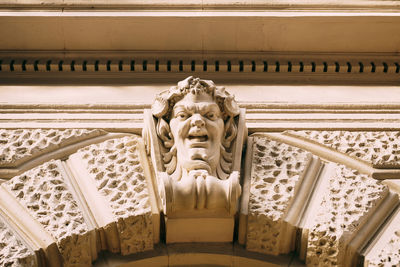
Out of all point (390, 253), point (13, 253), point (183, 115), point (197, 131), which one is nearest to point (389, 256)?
point (390, 253)

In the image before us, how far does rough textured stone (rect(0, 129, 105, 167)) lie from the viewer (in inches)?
168

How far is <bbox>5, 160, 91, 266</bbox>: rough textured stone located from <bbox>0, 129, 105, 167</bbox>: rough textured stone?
171 mm

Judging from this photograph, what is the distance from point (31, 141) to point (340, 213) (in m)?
1.93

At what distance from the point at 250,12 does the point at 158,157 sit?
160 cm

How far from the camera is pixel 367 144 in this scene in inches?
176

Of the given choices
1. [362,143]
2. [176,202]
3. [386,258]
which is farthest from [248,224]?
[362,143]

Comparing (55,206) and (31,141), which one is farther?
(31,141)

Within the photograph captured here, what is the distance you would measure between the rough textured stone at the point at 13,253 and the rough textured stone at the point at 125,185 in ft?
1.66

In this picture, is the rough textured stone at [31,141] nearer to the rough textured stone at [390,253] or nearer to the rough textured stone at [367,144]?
the rough textured stone at [367,144]

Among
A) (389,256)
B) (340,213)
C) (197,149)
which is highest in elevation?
(197,149)

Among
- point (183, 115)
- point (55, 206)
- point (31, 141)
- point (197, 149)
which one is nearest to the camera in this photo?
point (55, 206)

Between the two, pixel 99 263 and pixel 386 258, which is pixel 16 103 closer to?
pixel 99 263

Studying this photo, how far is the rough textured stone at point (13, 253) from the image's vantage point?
141 inches

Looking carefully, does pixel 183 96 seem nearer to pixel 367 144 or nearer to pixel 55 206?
pixel 55 206
